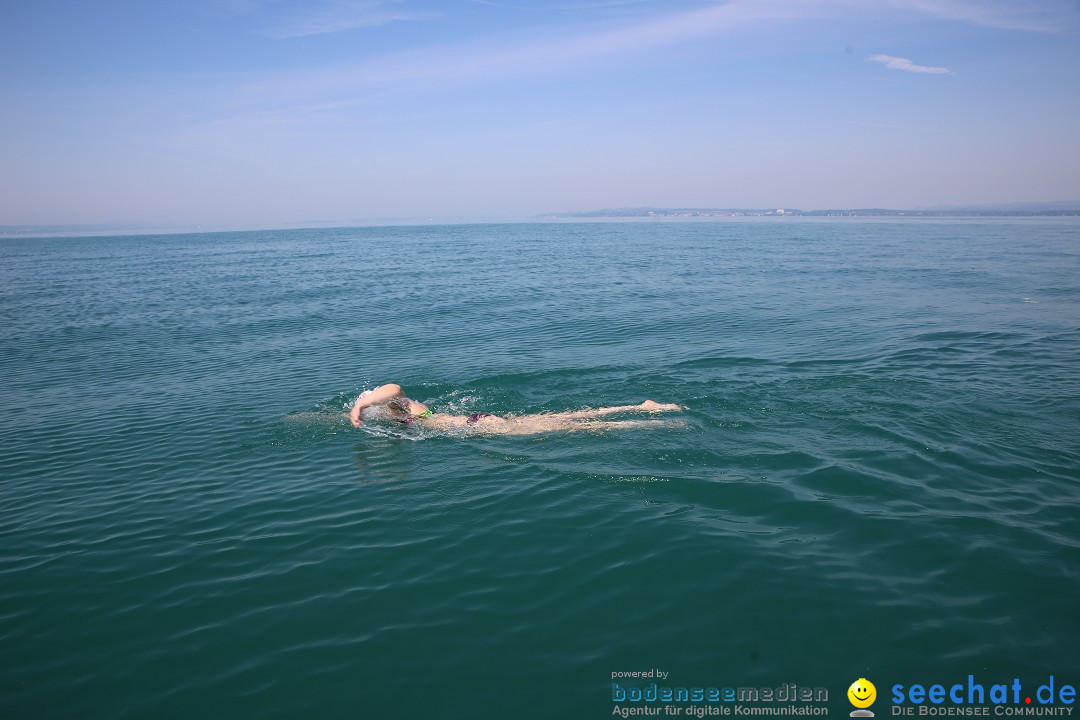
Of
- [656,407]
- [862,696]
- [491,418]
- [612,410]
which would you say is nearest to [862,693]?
[862,696]

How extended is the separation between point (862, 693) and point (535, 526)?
17.5ft

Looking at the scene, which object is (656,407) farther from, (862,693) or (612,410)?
(862,693)

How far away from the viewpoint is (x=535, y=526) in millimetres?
10102

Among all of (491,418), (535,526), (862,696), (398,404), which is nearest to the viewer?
(862,696)

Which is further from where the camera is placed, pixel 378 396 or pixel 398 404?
pixel 398 404

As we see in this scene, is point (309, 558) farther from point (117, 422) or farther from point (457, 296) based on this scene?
point (457, 296)

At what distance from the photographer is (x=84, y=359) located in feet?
77.5

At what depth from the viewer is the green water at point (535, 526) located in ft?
22.7

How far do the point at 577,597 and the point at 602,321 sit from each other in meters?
21.5

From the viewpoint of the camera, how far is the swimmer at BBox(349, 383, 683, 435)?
1379cm

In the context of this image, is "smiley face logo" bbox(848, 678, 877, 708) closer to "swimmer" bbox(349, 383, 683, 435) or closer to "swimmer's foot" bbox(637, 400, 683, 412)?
"swimmer" bbox(349, 383, 683, 435)

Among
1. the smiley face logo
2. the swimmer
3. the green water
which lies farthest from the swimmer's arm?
the smiley face logo

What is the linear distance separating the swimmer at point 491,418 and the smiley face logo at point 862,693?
768cm

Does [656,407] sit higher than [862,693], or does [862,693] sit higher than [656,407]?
[656,407]
